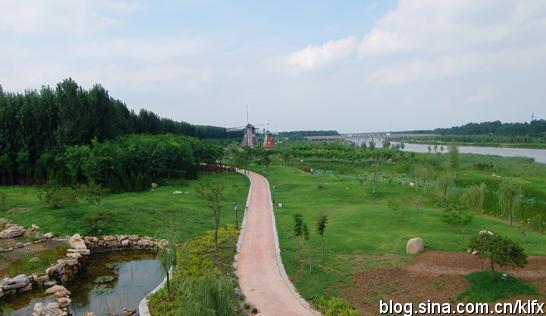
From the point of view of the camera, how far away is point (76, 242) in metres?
24.5

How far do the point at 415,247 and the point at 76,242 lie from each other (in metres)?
20.8

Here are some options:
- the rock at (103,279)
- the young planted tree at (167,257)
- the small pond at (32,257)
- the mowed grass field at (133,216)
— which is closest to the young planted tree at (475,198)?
the mowed grass field at (133,216)

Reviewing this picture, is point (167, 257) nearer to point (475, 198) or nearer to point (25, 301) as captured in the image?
point (25, 301)

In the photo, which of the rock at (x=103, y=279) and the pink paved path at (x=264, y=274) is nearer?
the pink paved path at (x=264, y=274)

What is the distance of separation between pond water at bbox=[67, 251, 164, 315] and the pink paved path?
16.0 ft

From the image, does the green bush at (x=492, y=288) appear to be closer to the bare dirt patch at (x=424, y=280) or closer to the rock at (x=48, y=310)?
the bare dirt patch at (x=424, y=280)

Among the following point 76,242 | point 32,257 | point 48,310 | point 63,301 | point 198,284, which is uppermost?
point 198,284

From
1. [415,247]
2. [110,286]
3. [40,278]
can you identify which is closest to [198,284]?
[110,286]

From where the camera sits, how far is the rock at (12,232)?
2691 cm


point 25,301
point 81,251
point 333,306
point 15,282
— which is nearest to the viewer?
point 333,306

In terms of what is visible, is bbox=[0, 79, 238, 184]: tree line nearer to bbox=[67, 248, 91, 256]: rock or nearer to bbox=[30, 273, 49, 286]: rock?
bbox=[67, 248, 91, 256]: rock

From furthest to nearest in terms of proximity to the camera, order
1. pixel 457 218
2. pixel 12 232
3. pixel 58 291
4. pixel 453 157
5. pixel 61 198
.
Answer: pixel 453 157
pixel 61 198
pixel 12 232
pixel 457 218
pixel 58 291

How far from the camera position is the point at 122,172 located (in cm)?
4300

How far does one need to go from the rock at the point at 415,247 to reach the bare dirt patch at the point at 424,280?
0.57 metres
